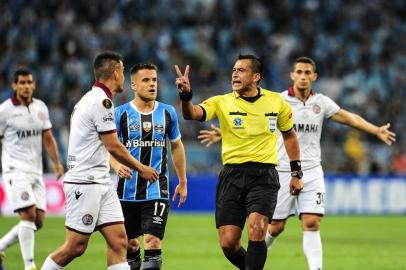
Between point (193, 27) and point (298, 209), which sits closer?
point (298, 209)

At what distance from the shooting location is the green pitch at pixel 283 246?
13.7 m

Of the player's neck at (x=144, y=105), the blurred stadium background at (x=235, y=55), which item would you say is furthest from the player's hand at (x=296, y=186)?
the blurred stadium background at (x=235, y=55)

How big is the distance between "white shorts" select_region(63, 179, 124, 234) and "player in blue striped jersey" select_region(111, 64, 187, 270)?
3.41 ft

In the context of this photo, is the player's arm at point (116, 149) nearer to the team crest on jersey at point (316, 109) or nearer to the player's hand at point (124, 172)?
the player's hand at point (124, 172)

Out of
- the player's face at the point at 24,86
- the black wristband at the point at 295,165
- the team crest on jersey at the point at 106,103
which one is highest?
the player's face at the point at 24,86

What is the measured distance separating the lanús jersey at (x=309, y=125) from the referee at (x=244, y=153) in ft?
6.19

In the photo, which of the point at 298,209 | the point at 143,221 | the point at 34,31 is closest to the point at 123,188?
the point at 143,221

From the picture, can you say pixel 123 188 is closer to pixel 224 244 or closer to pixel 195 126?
pixel 224 244

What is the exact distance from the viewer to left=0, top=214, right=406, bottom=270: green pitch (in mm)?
13664

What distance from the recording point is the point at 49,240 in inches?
691

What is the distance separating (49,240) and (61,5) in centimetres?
1320

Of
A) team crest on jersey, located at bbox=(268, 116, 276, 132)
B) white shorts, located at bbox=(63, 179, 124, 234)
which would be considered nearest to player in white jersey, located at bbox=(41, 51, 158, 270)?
white shorts, located at bbox=(63, 179, 124, 234)

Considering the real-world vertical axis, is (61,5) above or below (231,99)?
above

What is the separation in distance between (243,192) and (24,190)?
392 centimetres
